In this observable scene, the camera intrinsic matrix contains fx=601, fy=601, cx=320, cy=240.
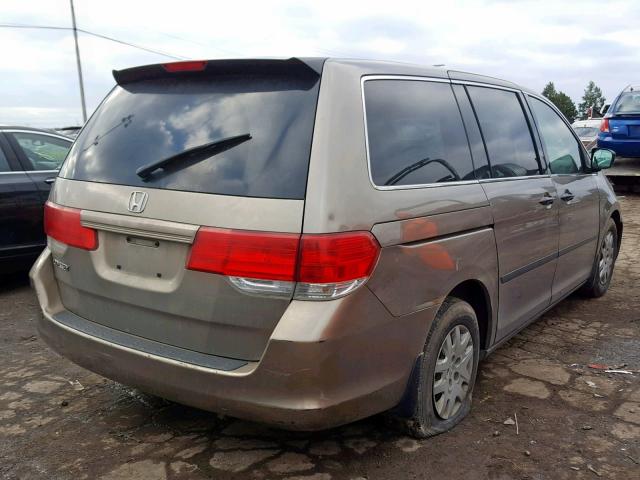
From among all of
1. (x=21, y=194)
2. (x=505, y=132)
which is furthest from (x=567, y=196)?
(x=21, y=194)

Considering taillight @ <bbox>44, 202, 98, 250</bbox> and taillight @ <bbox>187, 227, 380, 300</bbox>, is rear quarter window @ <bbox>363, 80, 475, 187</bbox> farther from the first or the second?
taillight @ <bbox>44, 202, 98, 250</bbox>

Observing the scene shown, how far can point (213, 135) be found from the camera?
246 centimetres

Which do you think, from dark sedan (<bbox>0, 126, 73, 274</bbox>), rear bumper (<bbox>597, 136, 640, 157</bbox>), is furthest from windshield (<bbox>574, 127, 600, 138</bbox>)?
dark sedan (<bbox>0, 126, 73, 274</bbox>)

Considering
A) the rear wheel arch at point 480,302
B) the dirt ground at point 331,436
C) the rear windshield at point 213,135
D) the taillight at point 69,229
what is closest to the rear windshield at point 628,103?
the dirt ground at point 331,436

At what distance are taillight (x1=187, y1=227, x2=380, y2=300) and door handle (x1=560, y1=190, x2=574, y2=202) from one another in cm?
225

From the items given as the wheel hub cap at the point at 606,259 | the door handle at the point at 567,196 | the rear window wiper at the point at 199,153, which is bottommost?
the wheel hub cap at the point at 606,259

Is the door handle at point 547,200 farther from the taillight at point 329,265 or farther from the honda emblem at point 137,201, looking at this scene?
the honda emblem at point 137,201

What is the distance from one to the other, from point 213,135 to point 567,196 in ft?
8.70

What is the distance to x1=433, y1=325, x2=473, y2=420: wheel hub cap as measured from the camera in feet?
9.46

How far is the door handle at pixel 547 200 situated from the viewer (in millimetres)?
3675

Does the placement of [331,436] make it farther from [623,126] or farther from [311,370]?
[623,126]

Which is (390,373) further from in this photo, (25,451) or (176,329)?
(25,451)

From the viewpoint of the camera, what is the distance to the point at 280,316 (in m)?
2.22

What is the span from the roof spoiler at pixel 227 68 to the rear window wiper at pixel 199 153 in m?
0.31
